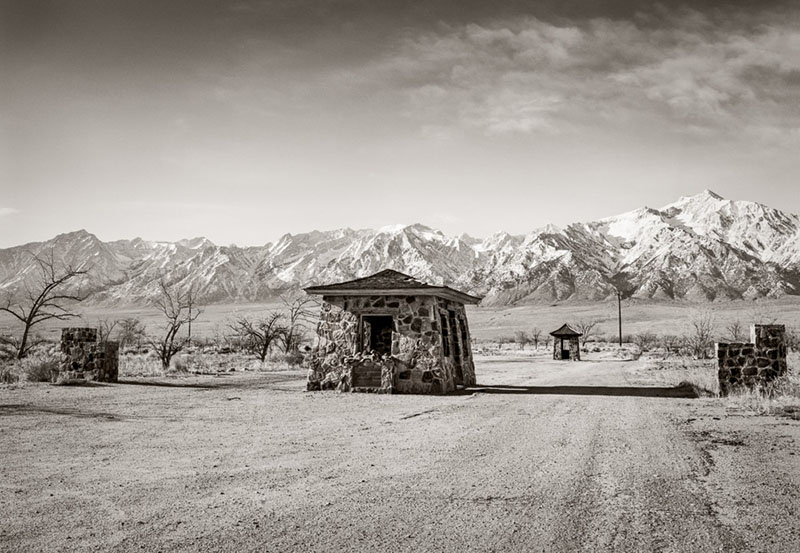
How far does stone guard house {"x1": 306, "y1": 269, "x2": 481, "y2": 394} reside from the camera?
15.9 m

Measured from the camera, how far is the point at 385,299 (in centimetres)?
1628

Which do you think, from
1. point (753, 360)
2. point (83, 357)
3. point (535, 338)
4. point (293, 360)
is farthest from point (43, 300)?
point (535, 338)

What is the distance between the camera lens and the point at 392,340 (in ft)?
53.5

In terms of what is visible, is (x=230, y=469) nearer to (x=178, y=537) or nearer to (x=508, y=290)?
(x=178, y=537)

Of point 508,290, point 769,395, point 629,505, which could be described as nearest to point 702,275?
point 508,290

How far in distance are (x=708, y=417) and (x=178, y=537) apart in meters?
9.79

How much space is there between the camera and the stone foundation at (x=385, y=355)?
15.9 meters

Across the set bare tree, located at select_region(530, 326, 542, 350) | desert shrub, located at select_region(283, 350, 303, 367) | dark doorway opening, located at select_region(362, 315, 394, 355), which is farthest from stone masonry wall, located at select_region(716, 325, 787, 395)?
bare tree, located at select_region(530, 326, 542, 350)

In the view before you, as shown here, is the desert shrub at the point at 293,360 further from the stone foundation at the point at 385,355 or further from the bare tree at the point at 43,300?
the stone foundation at the point at 385,355

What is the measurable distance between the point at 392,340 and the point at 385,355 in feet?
1.45

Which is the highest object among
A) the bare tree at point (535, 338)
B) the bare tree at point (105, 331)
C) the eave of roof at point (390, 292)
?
the eave of roof at point (390, 292)

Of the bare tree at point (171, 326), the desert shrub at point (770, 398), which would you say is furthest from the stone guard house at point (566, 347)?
the desert shrub at point (770, 398)

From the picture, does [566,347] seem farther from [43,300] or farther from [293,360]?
[43,300]

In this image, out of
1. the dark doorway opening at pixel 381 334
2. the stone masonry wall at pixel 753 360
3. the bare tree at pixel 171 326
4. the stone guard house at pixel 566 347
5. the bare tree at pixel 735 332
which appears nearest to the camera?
the stone masonry wall at pixel 753 360
